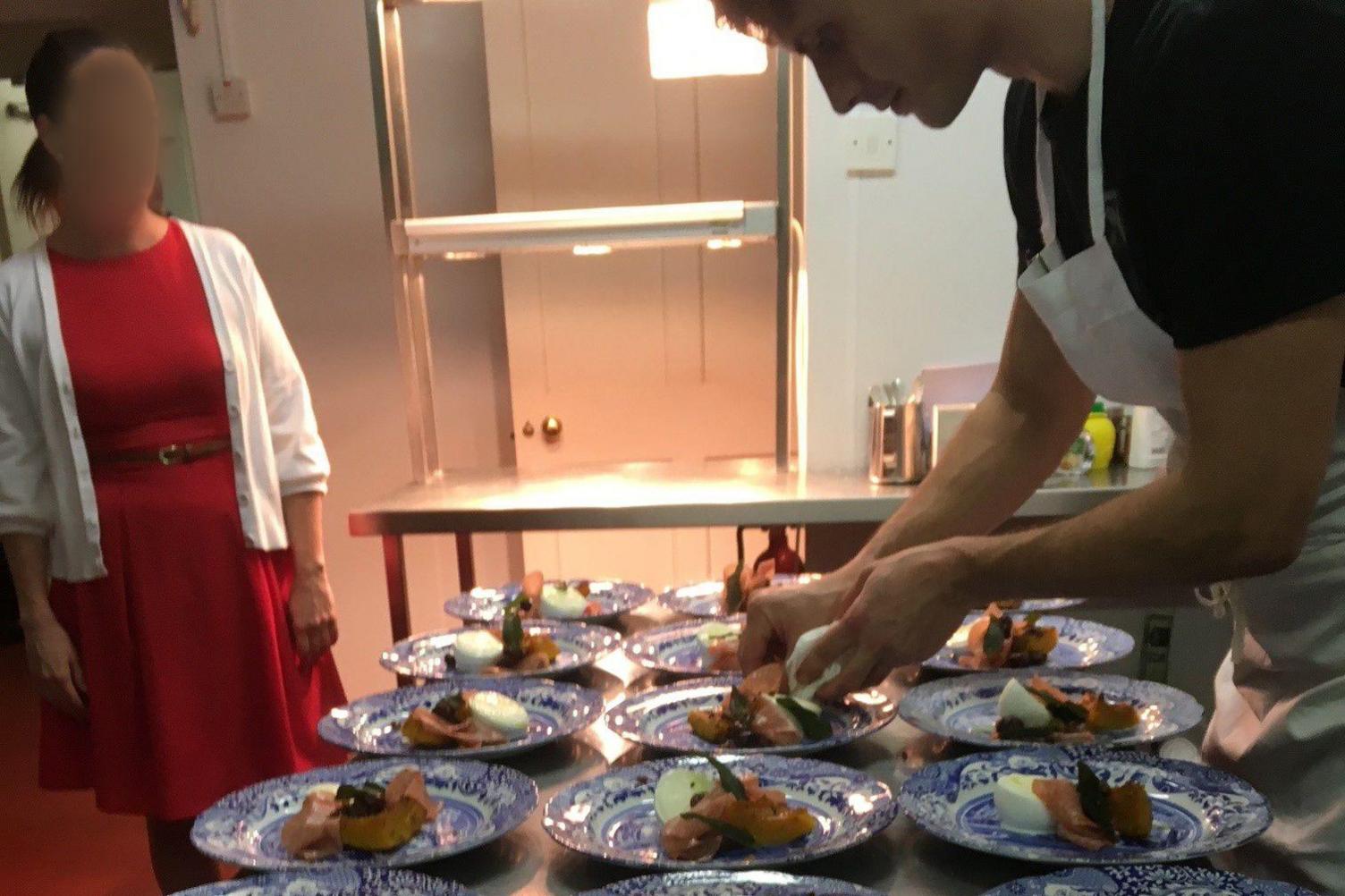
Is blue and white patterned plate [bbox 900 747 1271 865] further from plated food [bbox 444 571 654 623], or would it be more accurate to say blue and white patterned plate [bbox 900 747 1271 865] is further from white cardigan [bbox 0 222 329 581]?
white cardigan [bbox 0 222 329 581]

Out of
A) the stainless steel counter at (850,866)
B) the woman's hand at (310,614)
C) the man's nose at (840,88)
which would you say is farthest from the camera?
the woman's hand at (310,614)

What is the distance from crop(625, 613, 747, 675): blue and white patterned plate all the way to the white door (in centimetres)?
139

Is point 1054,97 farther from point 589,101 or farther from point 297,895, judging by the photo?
point 589,101

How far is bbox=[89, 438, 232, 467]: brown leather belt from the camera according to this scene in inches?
63.7

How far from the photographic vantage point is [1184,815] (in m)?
0.83

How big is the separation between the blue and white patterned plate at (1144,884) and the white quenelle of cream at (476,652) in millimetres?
704

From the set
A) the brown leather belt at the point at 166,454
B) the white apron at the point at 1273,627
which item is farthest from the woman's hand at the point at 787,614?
the brown leather belt at the point at 166,454

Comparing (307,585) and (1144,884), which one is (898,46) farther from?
(307,585)

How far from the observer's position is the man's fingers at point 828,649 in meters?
0.95

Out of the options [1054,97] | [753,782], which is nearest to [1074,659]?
[753,782]

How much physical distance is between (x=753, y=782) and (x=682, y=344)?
201 cm

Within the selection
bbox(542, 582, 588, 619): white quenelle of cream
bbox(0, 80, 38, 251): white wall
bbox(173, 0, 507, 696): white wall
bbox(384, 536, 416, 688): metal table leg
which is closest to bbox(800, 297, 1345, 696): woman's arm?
bbox(542, 582, 588, 619): white quenelle of cream

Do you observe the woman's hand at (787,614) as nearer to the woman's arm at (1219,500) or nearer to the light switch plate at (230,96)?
the woman's arm at (1219,500)

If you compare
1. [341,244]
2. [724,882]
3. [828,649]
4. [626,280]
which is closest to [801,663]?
[828,649]
